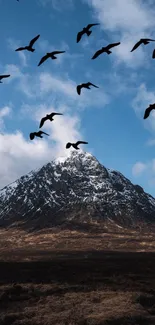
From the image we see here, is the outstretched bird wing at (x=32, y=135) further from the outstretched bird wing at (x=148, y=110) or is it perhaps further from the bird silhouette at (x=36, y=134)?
the outstretched bird wing at (x=148, y=110)

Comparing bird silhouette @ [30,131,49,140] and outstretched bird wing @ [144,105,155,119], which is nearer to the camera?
outstretched bird wing @ [144,105,155,119]

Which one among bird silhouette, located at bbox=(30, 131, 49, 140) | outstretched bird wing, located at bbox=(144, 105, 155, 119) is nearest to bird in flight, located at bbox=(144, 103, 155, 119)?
outstretched bird wing, located at bbox=(144, 105, 155, 119)

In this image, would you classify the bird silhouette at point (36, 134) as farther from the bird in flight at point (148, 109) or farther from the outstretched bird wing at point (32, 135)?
the bird in flight at point (148, 109)

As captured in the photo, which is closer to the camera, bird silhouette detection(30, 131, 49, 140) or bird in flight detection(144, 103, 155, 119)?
bird in flight detection(144, 103, 155, 119)

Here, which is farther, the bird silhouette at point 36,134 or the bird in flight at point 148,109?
the bird silhouette at point 36,134

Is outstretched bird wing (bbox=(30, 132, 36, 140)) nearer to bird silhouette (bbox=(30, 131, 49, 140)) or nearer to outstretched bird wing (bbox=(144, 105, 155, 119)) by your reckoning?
bird silhouette (bbox=(30, 131, 49, 140))

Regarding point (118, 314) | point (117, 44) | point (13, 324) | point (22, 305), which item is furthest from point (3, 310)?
point (117, 44)

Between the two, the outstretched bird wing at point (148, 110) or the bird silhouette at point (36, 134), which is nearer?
the outstretched bird wing at point (148, 110)

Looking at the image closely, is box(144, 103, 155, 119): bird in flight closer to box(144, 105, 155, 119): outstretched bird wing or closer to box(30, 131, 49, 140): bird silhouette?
box(144, 105, 155, 119): outstretched bird wing

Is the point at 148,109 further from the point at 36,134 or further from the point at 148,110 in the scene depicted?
the point at 36,134

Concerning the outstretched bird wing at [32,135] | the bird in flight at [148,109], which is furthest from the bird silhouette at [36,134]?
the bird in flight at [148,109]

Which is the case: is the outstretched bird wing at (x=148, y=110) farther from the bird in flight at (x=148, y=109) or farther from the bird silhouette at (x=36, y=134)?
the bird silhouette at (x=36, y=134)

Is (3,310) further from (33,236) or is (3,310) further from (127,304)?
(33,236)

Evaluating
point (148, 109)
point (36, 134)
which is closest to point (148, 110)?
point (148, 109)
